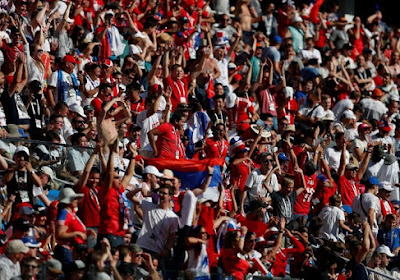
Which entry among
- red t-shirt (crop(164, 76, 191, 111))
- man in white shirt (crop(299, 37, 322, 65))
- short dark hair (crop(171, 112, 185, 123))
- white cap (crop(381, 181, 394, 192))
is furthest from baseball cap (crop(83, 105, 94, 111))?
man in white shirt (crop(299, 37, 322, 65))

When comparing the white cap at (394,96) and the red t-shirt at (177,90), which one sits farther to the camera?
the white cap at (394,96)

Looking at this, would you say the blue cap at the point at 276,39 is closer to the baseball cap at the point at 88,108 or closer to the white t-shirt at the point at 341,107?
the white t-shirt at the point at 341,107

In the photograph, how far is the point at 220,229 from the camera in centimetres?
1769

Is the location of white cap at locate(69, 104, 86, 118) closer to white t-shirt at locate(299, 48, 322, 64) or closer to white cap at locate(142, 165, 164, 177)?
white cap at locate(142, 165, 164, 177)

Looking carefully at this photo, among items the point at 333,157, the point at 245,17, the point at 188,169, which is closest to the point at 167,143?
the point at 188,169

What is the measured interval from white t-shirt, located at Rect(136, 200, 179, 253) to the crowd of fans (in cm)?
2

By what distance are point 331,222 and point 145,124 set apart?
9.98ft

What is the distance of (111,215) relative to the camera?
16594 millimetres

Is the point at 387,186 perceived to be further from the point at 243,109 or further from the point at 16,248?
the point at 16,248

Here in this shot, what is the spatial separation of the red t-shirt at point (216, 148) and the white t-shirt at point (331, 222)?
1711mm

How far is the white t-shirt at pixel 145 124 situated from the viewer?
2048 cm

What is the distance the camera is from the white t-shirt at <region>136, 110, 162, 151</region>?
2048 centimetres

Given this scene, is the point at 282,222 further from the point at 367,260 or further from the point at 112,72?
the point at 112,72

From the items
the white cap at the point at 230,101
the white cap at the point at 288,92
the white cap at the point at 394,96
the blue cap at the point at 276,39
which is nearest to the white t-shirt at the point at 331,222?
the white cap at the point at 230,101
